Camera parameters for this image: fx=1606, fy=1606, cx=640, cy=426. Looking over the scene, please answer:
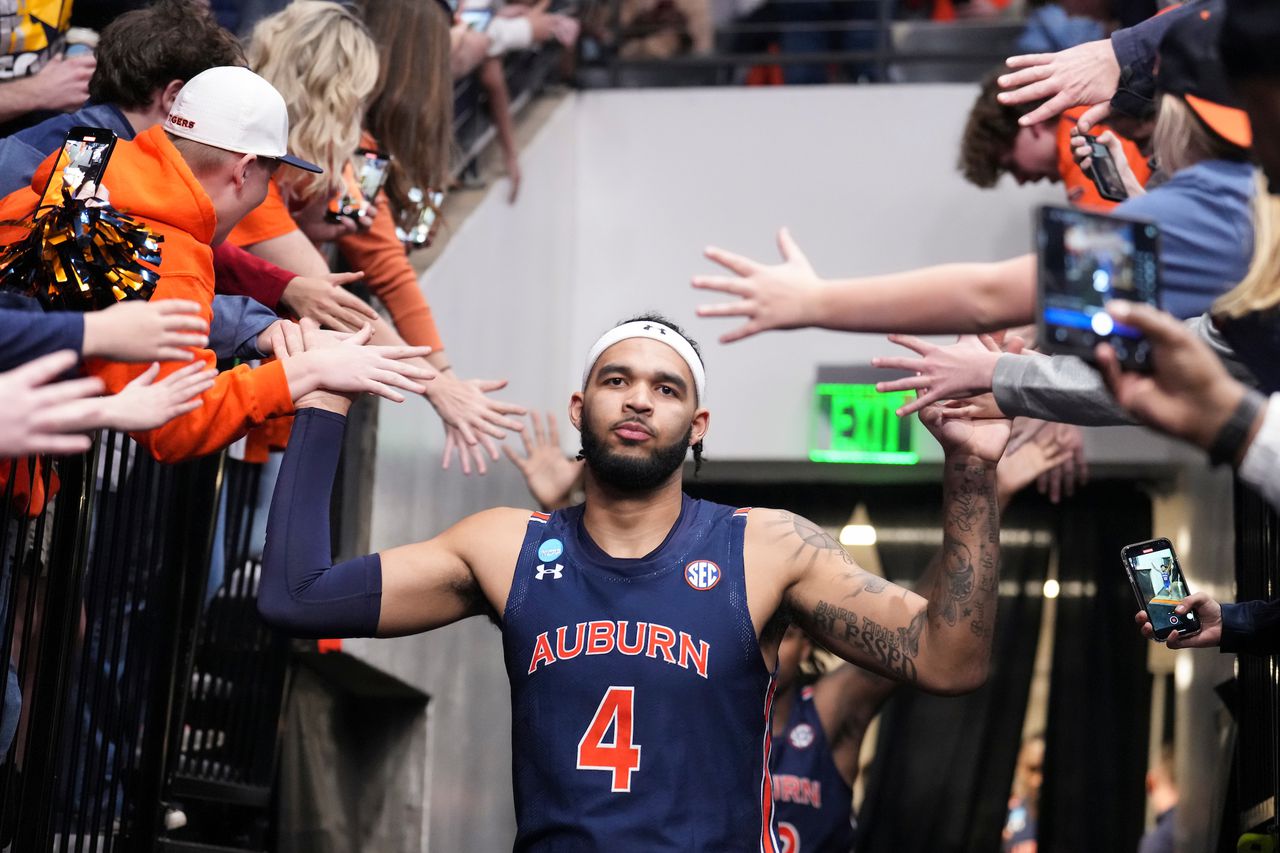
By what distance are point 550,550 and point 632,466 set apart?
0.22 metres

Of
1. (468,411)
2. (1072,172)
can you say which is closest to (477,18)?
(1072,172)

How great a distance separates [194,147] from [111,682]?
3.90 feet

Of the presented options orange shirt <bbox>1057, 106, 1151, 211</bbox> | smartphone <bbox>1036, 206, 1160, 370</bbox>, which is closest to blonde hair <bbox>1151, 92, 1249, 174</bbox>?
smartphone <bbox>1036, 206, 1160, 370</bbox>

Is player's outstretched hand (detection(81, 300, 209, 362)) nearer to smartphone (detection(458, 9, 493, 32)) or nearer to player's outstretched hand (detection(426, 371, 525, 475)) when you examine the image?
player's outstretched hand (detection(426, 371, 525, 475))

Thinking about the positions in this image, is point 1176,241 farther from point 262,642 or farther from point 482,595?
point 262,642

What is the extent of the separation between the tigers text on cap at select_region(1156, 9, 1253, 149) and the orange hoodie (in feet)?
4.99

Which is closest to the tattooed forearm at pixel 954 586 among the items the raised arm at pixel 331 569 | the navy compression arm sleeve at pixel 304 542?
the raised arm at pixel 331 569

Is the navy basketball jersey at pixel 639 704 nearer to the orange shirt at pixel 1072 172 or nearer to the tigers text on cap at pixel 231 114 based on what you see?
the tigers text on cap at pixel 231 114

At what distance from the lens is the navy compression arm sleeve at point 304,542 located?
2.84 meters

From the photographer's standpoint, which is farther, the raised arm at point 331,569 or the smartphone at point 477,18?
the smartphone at point 477,18

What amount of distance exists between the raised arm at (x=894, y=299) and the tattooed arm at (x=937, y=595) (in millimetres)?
517

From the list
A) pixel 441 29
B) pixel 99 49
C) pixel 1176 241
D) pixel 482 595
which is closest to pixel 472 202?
pixel 441 29

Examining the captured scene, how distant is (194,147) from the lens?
2.97 metres

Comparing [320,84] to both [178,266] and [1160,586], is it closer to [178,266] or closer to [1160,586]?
[178,266]
